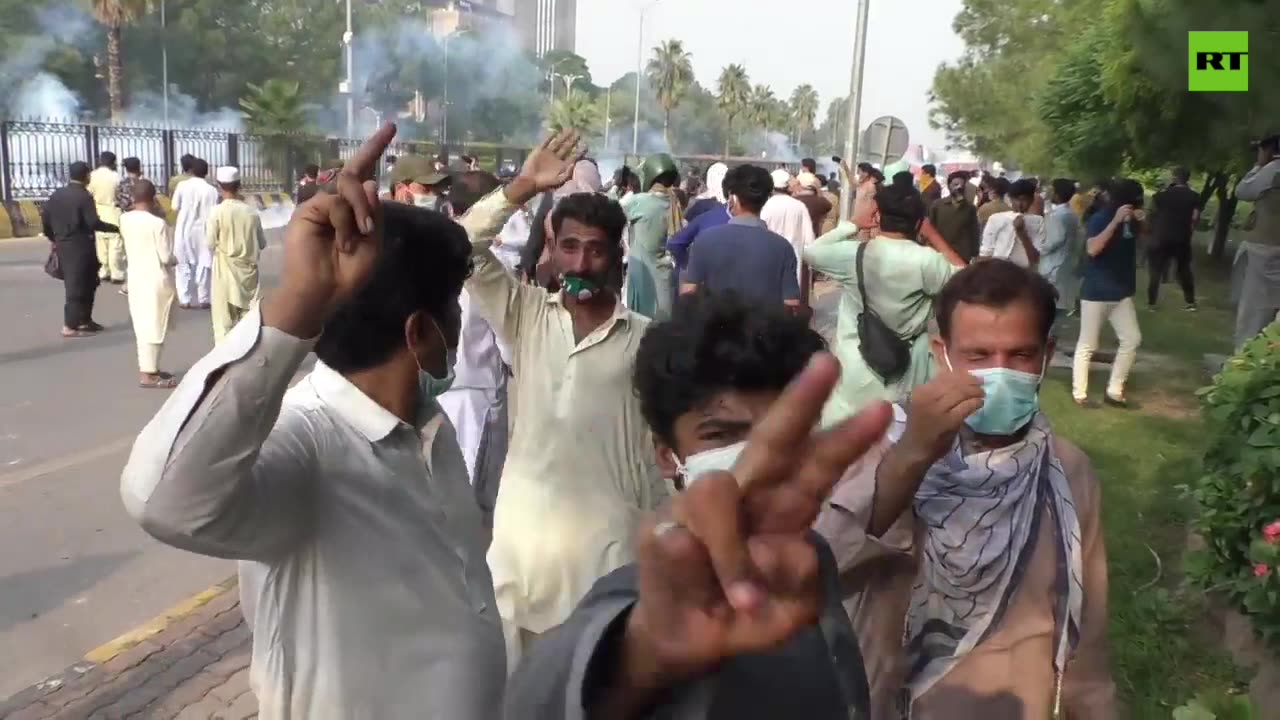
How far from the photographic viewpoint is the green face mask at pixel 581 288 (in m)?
3.29

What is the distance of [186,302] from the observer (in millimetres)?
12859

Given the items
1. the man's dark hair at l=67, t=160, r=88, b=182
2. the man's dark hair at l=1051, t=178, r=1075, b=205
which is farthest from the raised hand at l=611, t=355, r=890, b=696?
the man's dark hair at l=67, t=160, r=88, b=182

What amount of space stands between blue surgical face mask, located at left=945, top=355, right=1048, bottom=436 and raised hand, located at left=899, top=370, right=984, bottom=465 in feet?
1.12

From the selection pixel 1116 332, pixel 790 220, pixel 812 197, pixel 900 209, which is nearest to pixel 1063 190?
pixel 1116 332

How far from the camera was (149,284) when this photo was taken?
8.69 m

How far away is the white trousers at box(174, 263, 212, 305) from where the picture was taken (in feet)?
41.8

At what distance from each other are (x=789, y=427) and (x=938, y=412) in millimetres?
929

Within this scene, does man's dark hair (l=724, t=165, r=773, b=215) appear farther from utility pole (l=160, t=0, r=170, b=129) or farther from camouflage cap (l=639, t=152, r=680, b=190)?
utility pole (l=160, t=0, r=170, b=129)

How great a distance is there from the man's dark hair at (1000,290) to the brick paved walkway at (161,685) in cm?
283

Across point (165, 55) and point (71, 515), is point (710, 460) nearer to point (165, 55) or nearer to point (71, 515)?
point (71, 515)

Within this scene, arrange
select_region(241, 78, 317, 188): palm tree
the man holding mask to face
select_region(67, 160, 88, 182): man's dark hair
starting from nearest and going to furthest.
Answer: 1. the man holding mask to face
2. select_region(67, 160, 88, 182): man's dark hair
3. select_region(241, 78, 317, 188): palm tree

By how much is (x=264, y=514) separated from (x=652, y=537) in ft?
2.81

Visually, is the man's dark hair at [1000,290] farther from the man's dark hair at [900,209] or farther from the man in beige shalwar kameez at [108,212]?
the man in beige shalwar kameez at [108,212]

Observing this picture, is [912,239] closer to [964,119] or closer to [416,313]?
[416,313]
